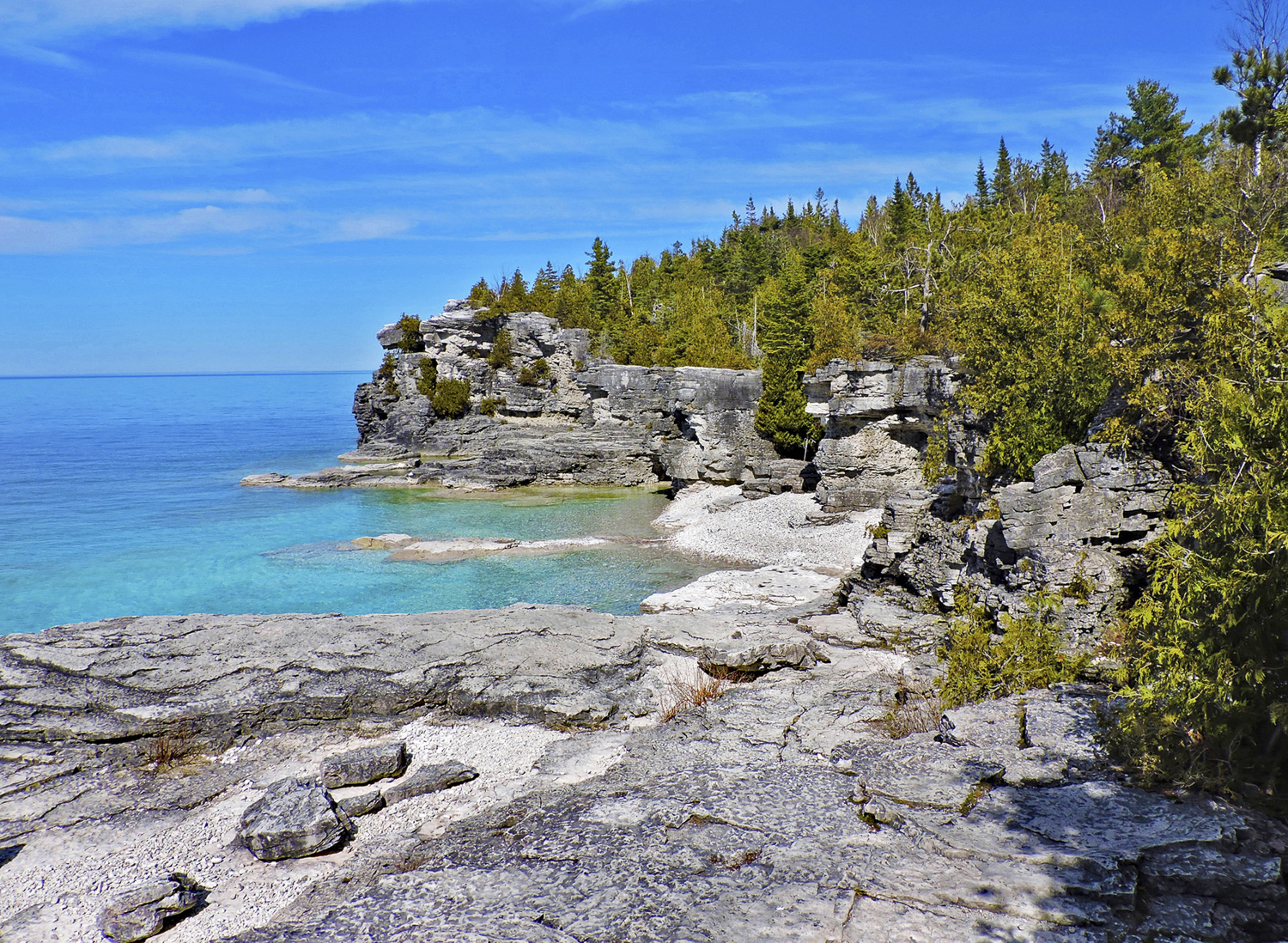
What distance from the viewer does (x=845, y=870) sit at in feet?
20.9

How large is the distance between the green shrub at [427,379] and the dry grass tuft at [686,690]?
4543 centimetres

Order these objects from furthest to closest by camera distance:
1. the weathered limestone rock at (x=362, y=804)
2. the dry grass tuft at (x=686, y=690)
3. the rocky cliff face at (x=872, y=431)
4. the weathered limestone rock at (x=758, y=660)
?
the rocky cliff face at (x=872, y=431), the weathered limestone rock at (x=758, y=660), the dry grass tuft at (x=686, y=690), the weathered limestone rock at (x=362, y=804)

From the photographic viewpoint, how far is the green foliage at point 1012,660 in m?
10.2

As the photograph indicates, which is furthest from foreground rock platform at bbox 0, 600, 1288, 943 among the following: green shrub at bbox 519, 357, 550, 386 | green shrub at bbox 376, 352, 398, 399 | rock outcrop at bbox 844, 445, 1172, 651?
green shrub at bbox 376, 352, 398, 399

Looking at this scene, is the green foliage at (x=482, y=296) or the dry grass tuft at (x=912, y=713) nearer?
the dry grass tuft at (x=912, y=713)

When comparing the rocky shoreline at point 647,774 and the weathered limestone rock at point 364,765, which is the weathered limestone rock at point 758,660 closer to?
the rocky shoreline at point 647,774

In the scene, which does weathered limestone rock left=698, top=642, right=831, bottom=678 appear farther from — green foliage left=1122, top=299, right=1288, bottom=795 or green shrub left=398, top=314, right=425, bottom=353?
green shrub left=398, top=314, right=425, bottom=353

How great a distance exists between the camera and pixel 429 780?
9992 mm

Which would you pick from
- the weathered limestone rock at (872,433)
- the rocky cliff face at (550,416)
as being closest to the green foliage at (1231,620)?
the weathered limestone rock at (872,433)

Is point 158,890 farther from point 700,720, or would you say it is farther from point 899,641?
point 899,641

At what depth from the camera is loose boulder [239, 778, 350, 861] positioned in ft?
27.7

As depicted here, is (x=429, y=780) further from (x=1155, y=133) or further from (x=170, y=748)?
(x=1155, y=133)

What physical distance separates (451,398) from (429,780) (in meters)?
46.4

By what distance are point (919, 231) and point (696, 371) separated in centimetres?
3429
